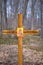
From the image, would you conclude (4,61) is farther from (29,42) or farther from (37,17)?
(37,17)

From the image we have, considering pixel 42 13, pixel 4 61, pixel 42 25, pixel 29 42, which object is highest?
pixel 42 13

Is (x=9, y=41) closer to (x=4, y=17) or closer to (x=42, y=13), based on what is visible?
(x=4, y=17)

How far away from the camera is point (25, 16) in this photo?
3523mm

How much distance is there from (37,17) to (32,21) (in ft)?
0.38

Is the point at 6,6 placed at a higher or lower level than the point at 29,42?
higher

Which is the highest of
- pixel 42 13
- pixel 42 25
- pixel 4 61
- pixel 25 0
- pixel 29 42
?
pixel 25 0

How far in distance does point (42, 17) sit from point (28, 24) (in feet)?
0.95

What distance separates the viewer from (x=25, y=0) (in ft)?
11.5

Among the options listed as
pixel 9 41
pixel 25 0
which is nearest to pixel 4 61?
pixel 9 41

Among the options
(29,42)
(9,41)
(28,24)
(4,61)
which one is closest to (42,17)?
(28,24)

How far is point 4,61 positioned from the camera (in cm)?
339

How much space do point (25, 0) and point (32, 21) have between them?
404mm

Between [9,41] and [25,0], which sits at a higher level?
[25,0]

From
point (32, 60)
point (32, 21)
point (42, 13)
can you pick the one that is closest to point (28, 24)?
point (32, 21)
